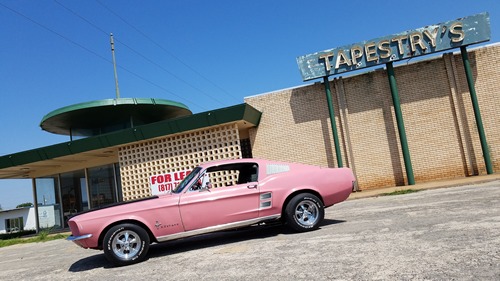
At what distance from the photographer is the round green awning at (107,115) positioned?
55.8 feet

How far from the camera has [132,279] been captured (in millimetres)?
4867

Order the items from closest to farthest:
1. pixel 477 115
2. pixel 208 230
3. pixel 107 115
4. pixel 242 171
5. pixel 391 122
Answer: pixel 208 230
pixel 242 171
pixel 477 115
pixel 391 122
pixel 107 115

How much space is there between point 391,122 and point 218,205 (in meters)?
10.4

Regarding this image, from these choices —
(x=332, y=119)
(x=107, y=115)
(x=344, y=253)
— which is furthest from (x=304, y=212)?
(x=107, y=115)

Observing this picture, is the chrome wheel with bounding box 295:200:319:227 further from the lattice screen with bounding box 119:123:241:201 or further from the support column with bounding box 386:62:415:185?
the support column with bounding box 386:62:415:185

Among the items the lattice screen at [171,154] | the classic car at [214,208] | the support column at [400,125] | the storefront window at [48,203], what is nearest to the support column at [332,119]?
the support column at [400,125]

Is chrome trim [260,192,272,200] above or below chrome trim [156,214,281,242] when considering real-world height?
above

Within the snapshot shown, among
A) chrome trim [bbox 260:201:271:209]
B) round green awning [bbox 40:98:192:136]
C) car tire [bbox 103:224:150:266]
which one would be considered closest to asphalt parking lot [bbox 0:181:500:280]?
car tire [bbox 103:224:150:266]

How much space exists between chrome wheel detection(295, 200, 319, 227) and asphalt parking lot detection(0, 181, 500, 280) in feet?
1.02

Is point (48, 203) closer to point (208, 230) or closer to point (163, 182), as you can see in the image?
point (163, 182)

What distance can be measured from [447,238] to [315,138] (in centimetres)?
1066

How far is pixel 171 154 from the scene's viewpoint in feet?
51.0

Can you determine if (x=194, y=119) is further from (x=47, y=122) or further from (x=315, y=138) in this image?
(x=47, y=122)

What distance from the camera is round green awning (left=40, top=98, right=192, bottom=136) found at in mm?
17014
